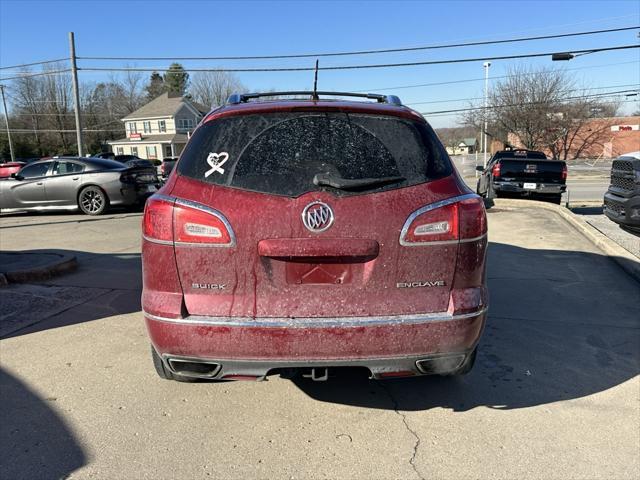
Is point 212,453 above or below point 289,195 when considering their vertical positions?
below

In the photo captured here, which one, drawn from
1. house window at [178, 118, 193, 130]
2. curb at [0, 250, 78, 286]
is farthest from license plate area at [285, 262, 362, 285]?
house window at [178, 118, 193, 130]

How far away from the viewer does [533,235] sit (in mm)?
9172

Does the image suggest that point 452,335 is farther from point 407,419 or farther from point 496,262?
point 496,262

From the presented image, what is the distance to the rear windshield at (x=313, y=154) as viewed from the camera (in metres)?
2.65

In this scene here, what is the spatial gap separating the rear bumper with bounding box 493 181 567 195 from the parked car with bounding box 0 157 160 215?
9.80m

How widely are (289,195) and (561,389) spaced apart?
95.4 inches

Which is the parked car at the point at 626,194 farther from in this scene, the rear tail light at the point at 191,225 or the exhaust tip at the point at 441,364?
the rear tail light at the point at 191,225

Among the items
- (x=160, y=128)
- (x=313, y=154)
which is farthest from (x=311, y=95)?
(x=160, y=128)

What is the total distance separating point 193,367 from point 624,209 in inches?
305

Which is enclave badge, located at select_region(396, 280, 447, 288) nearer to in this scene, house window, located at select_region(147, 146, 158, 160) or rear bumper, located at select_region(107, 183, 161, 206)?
rear bumper, located at select_region(107, 183, 161, 206)

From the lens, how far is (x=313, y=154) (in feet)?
8.89

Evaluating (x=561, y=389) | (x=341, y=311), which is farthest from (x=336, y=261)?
(x=561, y=389)

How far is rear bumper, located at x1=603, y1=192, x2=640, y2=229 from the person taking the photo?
25.6 feet

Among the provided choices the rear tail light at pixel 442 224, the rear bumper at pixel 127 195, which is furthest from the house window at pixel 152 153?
the rear tail light at pixel 442 224
